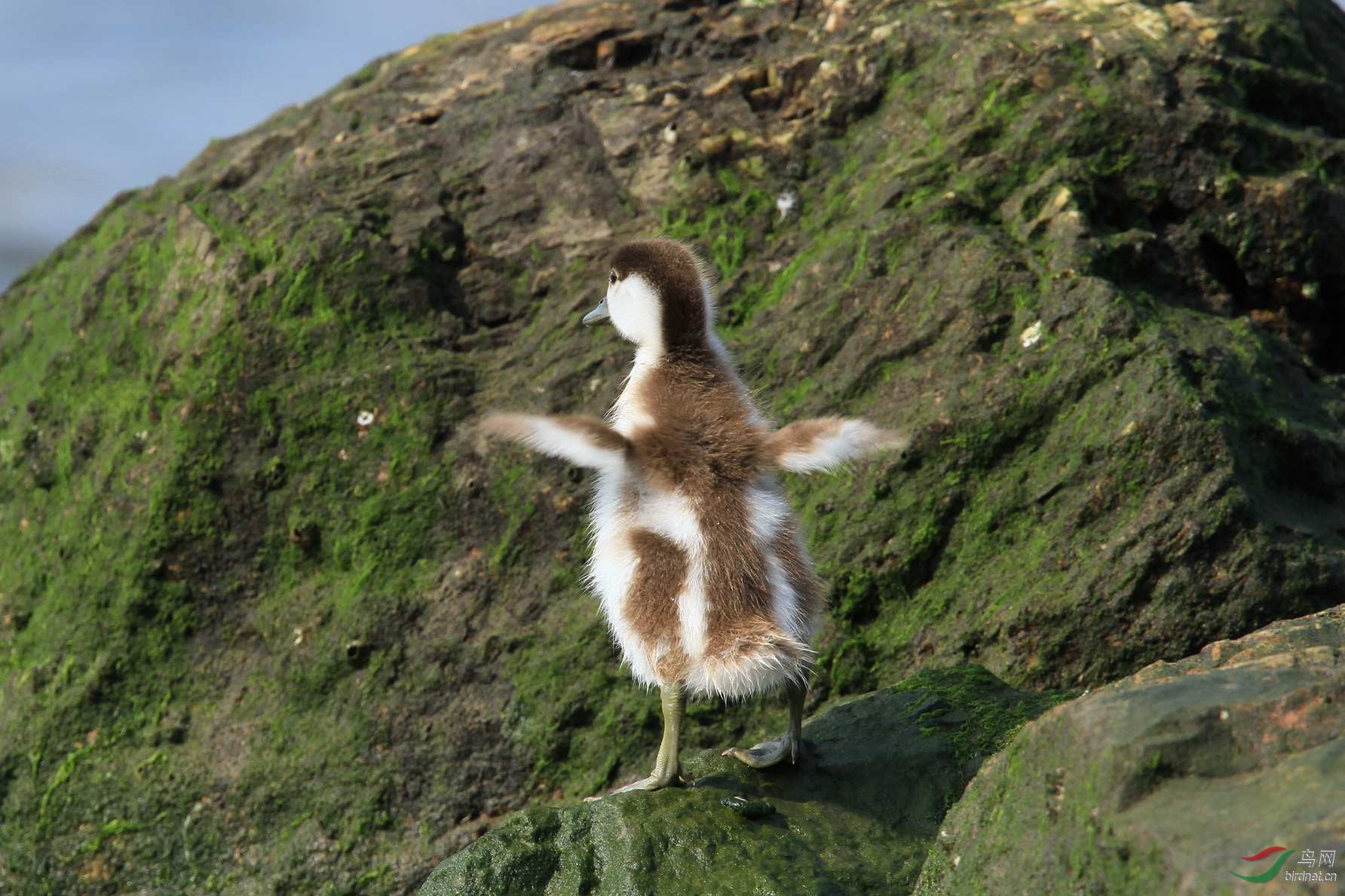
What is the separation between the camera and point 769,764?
15.6ft

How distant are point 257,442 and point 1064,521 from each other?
15.9 feet

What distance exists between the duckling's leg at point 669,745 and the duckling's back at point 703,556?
0.24 feet

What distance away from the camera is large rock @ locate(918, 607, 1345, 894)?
2.72 metres

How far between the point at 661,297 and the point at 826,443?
3.68 ft

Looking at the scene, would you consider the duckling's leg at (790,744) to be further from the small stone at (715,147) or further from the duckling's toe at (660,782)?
the small stone at (715,147)

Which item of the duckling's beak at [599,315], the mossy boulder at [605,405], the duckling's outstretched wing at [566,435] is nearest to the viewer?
the duckling's outstretched wing at [566,435]

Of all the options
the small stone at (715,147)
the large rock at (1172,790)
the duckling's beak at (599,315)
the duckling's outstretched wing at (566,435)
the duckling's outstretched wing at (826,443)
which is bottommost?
the large rock at (1172,790)

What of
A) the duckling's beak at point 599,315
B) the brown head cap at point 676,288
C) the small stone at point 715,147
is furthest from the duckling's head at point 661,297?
the small stone at point 715,147

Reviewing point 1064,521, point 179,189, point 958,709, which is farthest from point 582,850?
point 179,189

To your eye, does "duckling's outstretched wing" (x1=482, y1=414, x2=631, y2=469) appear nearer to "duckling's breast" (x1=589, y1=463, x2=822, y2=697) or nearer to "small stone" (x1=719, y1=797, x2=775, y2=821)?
"duckling's breast" (x1=589, y1=463, x2=822, y2=697)

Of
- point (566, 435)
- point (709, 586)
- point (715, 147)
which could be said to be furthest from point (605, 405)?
point (709, 586)

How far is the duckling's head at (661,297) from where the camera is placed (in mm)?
5348

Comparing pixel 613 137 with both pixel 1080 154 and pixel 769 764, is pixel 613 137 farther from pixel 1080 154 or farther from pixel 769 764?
pixel 769 764

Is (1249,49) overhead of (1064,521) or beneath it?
overhead
